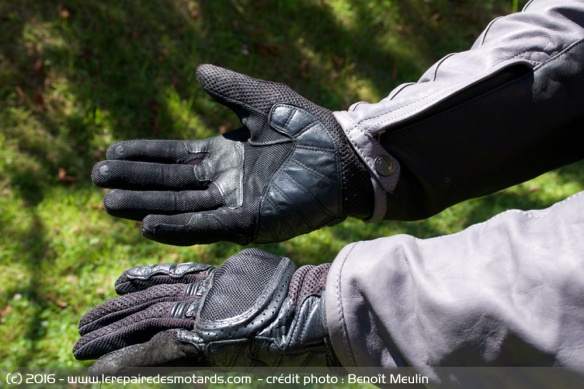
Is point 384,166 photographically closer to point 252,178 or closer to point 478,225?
point 252,178

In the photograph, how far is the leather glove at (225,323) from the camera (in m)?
1.76

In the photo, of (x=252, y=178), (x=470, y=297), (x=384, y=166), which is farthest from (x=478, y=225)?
(x=252, y=178)

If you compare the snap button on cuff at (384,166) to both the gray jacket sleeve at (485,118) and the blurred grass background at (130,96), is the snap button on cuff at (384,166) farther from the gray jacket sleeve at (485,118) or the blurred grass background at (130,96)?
the blurred grass background at (130,96)

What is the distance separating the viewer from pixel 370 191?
2230mm

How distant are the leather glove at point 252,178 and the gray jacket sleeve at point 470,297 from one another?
50cm

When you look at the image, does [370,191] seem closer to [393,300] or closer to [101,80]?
[393,300]

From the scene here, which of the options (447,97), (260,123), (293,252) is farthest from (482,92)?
(293,252)

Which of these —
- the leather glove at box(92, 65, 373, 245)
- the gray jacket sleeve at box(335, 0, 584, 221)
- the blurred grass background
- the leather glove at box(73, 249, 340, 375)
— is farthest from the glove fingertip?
the blurred grass background

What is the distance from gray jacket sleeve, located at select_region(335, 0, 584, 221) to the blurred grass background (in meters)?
1.47

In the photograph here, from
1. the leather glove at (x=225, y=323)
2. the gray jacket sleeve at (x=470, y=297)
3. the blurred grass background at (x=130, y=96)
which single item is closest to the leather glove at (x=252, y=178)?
the leather glove at (x=225, y=323)

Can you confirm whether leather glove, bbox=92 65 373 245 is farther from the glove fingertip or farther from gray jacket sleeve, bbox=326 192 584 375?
gray jacket sleeve, bbox=326 192 584 375

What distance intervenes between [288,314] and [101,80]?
2.63 m

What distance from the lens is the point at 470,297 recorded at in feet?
4.83

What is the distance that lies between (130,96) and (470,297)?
292cm
